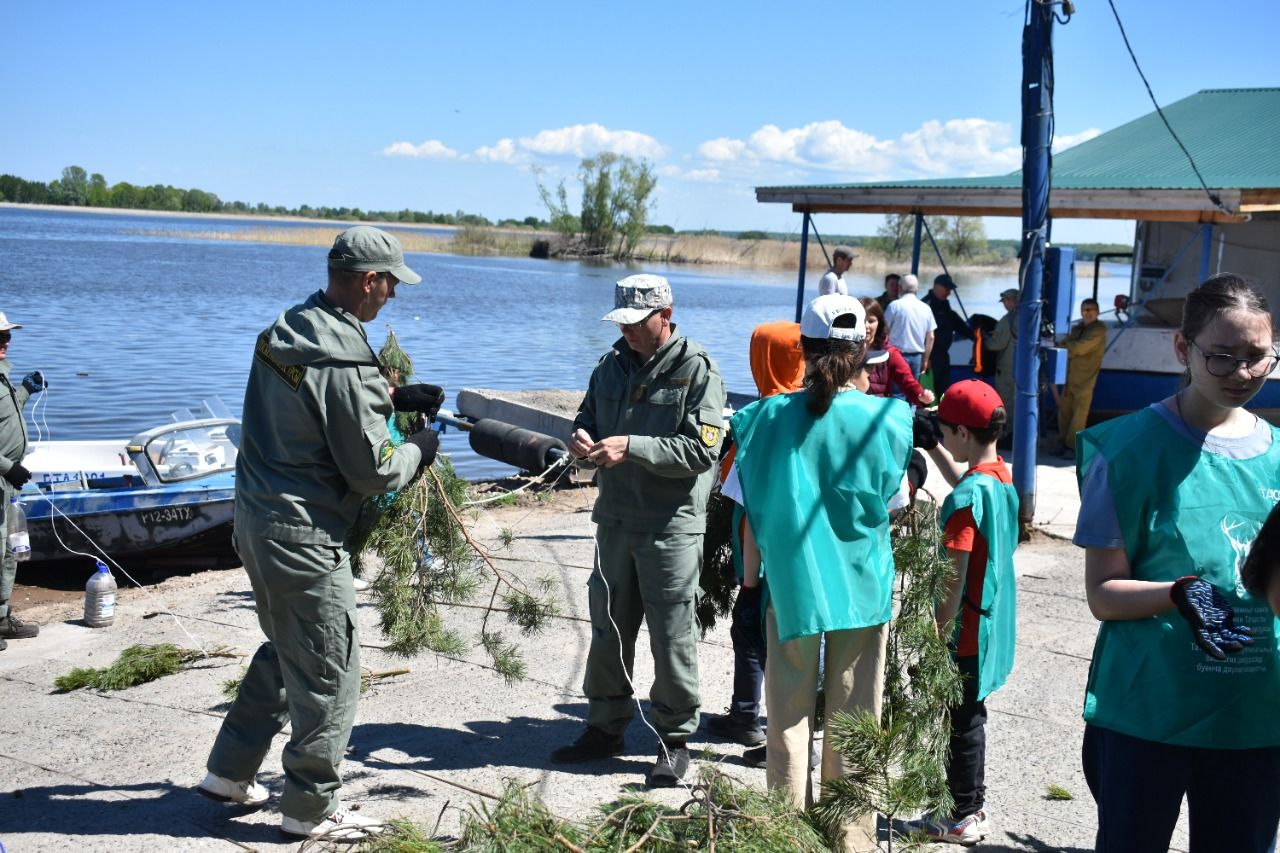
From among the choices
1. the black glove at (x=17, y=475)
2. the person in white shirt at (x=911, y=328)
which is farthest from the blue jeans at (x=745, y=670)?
the person in white shirt at (x=911, y=328)

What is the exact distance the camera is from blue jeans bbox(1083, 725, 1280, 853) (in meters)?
2.76

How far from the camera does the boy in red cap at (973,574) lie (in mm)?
3887

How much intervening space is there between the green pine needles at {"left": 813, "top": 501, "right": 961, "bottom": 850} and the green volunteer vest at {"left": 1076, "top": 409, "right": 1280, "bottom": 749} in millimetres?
865

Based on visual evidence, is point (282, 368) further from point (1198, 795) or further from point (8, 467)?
point (8, 467)

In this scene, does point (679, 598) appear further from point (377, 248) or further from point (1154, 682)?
point (1154, 682)

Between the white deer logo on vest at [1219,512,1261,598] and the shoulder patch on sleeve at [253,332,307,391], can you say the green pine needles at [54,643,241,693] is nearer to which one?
the shoulder patch on sleeve at [253,332,307,391]

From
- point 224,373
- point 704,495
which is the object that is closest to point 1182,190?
point 704,495

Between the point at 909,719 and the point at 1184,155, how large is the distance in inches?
588

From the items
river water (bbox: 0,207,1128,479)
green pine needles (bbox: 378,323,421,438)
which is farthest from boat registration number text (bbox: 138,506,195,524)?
green pine needles (bbox: 378,323,421,438)

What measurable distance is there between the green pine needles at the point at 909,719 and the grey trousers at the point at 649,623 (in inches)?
36.6

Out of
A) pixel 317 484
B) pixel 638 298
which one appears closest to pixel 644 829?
pixel 317 484

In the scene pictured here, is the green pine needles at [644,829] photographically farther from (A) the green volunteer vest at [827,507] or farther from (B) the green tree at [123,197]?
(B) the green tree at [123,197]

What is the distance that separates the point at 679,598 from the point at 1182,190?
405 inches

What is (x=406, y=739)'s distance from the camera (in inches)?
199
